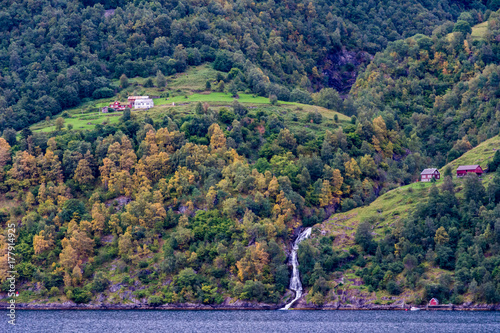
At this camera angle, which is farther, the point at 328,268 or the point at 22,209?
the point at 22,209

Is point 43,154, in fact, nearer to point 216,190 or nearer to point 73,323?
point 216,190

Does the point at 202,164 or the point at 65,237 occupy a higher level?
the point at 202,164

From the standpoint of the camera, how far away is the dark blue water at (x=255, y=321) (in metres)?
135

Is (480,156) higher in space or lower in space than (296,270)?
higher

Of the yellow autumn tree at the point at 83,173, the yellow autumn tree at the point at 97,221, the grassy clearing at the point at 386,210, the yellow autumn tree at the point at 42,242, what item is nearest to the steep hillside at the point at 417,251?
the grassy clearing at the point at 386,210

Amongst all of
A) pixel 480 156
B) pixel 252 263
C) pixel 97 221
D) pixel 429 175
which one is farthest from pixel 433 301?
pixel 97 221

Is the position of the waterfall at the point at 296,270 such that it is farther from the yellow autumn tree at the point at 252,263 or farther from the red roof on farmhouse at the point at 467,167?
the red roof on farmhouse at the point at 467,167

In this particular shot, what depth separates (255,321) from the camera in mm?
144375

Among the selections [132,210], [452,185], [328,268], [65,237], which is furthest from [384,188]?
[65,237]

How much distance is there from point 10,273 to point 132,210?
101 feet

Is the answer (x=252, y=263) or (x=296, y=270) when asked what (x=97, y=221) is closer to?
(x=252, y=263)

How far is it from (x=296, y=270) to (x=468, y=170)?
Answer: 4918 cm

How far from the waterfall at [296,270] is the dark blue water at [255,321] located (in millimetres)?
7688

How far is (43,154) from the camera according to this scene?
653ft
